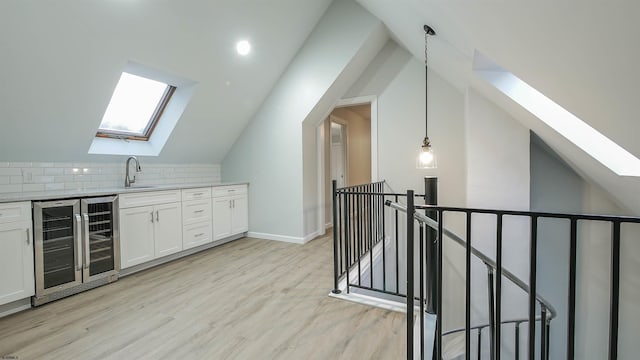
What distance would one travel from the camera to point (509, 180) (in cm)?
279

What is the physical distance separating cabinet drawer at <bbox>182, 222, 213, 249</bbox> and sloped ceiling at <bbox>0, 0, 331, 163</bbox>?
1.06 metres

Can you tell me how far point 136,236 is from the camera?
3.01 meters

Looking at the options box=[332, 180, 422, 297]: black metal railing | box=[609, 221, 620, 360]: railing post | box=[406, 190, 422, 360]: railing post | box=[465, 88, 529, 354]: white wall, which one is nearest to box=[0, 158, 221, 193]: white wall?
box=[332, 180, 422, 297]: black metal railing

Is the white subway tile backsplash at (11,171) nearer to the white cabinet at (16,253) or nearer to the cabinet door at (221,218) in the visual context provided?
the white cabinet at (16,253)

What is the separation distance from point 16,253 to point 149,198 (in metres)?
1.11

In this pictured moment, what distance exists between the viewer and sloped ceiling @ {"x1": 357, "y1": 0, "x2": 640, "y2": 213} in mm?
856

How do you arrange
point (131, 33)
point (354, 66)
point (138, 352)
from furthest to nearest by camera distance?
point (354, 66) → point (131, 33) → point (138, 352)

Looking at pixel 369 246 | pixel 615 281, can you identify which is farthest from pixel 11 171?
pixel 615 281

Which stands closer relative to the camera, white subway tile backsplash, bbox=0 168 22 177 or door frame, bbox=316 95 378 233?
white subway tile backsplash, bbox=0 168 22 177

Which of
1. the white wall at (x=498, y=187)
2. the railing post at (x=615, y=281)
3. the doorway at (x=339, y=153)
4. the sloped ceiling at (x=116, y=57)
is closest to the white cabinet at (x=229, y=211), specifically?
the sloped ceiling at (x=116, y=57)

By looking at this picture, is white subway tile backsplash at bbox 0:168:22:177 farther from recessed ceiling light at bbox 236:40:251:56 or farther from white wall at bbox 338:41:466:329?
white wall at bbox 338:41:466:329

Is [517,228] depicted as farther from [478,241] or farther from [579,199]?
[579,199]

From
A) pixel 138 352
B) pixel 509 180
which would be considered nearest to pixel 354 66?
pixel 509 180

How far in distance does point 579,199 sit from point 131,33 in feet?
15.8
